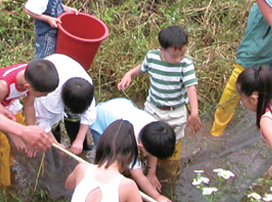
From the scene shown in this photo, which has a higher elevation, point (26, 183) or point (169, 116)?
point (169, 116)

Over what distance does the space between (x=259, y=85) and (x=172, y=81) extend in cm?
75

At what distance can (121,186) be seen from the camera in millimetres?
1993

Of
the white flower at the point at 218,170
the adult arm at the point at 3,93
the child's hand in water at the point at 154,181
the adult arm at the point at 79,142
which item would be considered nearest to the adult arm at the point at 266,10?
the white flower at the point at 218,170

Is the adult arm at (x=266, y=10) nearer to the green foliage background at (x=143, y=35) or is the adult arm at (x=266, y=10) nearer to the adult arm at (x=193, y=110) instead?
the adult arm at (x=193, y=110)

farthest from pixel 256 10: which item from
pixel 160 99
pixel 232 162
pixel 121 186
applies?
pixel 121 186

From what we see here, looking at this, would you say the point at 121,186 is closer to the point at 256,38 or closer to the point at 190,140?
the point at 190,140

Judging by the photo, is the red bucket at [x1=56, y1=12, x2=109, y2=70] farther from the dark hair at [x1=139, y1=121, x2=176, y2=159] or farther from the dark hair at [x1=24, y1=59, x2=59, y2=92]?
the dark hair at [x1=139, y1=121, x2=176, y2=159]

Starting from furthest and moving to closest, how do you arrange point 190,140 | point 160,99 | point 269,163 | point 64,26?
1. point 64,26
2. point 190,140
3. point 160,99
4. point 269,163

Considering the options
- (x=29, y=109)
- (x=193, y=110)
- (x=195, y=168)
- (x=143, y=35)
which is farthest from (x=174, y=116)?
(x=143, y=35)

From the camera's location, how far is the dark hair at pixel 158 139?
256 cm

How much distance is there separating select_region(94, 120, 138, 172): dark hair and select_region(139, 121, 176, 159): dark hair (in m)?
0.48

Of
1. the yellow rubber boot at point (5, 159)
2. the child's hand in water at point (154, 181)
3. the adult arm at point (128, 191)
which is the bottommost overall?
the yellow rubber boot at point (5, 159)

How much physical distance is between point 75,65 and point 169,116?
737 millimetres

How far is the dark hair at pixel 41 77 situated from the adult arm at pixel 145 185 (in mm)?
699
